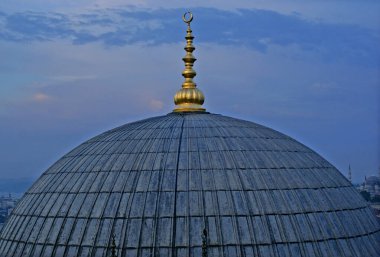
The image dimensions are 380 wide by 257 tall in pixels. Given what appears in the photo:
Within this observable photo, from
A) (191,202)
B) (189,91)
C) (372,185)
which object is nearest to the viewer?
(191,202)

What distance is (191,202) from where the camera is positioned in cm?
2058

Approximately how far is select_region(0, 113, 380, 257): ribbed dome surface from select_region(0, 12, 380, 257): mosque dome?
0.04 m

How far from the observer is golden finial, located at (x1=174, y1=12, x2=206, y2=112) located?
1070 inches

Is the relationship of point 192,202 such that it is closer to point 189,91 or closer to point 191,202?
point 191,202

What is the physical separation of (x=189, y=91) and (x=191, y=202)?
7789 mm

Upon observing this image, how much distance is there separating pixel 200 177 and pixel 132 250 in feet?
11.4

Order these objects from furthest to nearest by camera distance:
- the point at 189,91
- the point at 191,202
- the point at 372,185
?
the point at 372,185 < the point at 189,91 < the point at 191,202

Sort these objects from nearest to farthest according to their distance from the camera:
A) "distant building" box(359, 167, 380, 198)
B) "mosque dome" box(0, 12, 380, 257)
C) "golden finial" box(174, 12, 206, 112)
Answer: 1. "mosque dome" box(0, 12, 380, 257)
2. "golden finial" box(174, 12, 206, 112)
3. "distant building" box(359, 167, 380, 198)

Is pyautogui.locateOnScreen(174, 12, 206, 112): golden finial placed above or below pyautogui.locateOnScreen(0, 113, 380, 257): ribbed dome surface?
above

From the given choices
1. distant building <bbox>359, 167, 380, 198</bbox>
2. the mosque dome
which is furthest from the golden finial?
distant building <bbox>359, 167, 380, 198</bbox>

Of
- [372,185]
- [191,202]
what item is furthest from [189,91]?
[372,185]

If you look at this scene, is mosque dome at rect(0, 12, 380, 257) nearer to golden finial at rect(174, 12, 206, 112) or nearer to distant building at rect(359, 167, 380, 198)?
golden finial at rect(174, 12, 206, 112)

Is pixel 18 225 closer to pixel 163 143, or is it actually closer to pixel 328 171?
pixel 163 143

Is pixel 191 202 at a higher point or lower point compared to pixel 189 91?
lower
